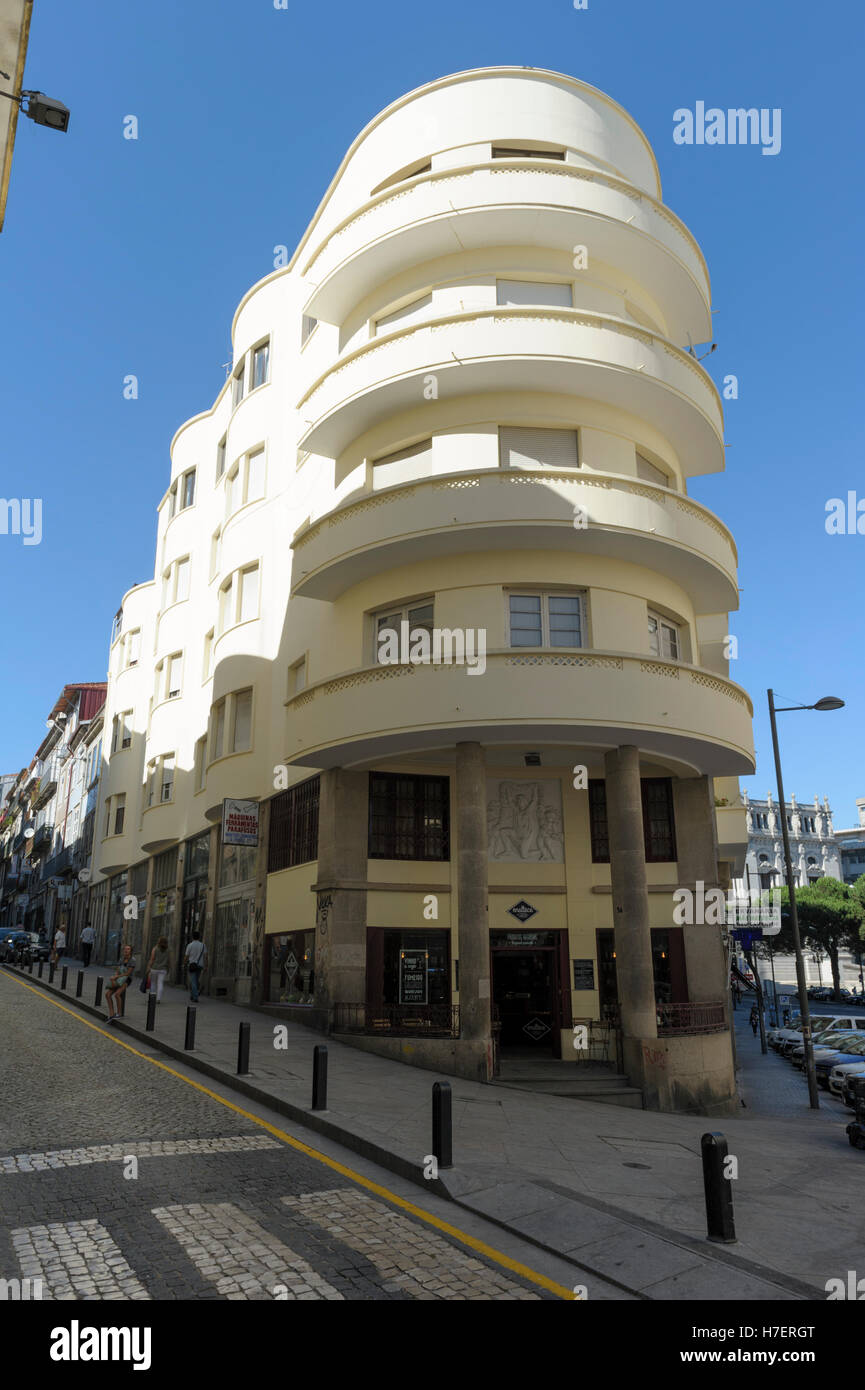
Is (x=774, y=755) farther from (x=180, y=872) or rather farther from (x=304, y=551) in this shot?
(x=180, y=872)

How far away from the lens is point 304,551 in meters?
20.8

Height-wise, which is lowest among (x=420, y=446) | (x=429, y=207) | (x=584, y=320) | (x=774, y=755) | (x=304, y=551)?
(x=774, y=755)

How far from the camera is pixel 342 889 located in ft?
64.2

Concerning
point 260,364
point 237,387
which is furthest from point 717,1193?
point 237,387

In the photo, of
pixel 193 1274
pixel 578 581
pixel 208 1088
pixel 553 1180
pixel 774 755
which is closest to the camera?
pixel 193 1274

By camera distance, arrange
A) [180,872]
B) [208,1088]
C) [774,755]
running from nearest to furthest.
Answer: [208,1088] < [774,755] < [180,872]

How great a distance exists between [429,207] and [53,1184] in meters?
19.7

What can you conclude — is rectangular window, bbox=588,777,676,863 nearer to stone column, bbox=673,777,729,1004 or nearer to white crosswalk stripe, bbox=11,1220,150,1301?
stone column, bbox=673,777,729,1004

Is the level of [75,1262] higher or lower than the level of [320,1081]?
lower

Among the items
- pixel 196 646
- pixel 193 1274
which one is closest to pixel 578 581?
pixel 193 1274

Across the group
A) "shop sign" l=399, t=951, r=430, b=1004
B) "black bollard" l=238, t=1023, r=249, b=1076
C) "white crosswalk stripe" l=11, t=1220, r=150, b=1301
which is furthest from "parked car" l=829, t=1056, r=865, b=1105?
"white crosswalk stripe" l=11, t=1220, r=150, b=1301

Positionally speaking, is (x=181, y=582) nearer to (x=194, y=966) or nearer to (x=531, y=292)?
(x=194, y=966)

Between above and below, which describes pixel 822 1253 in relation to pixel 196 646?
below

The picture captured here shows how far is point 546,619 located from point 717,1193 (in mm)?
12539
